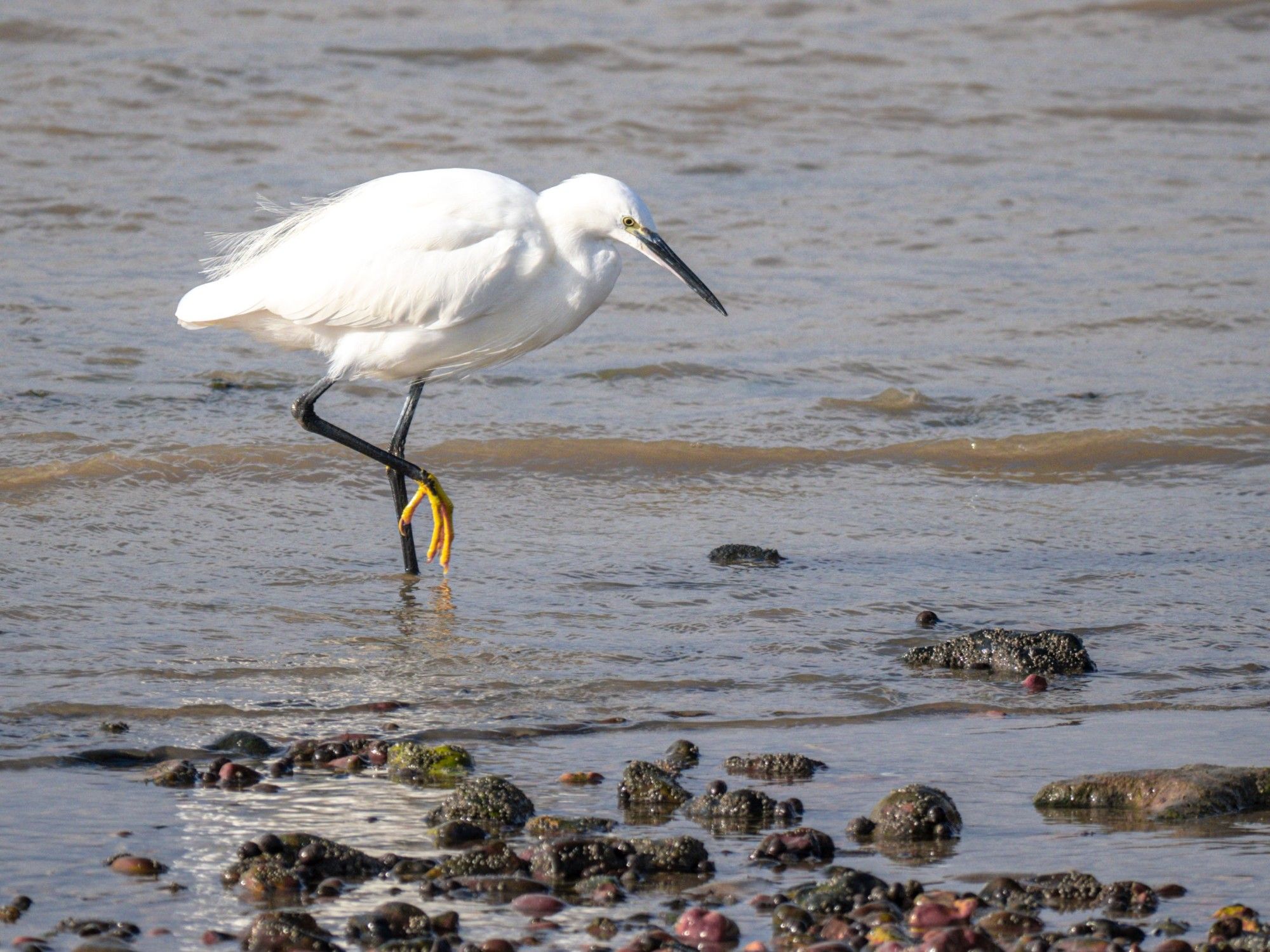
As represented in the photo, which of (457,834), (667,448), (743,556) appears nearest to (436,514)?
(743,556)

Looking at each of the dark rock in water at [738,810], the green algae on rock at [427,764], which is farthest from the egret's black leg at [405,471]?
the dark rock in water at [738,810]

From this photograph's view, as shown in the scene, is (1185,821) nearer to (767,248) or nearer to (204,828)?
(204,828)

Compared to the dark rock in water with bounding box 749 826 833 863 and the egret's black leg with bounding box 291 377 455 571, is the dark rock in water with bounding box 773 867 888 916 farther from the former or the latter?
the egret's black leg with bounding box 291 377 455 571

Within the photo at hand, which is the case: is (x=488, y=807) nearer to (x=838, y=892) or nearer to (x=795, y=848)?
(x=795, y=848)

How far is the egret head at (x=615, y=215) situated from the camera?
6.65 m

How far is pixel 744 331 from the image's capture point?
10.7 m

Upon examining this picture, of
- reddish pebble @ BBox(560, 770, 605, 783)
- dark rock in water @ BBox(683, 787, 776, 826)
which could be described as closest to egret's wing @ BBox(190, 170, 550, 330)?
reddish pebble @ BBox(560, 770, 605, 783)

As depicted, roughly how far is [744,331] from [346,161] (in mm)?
4883

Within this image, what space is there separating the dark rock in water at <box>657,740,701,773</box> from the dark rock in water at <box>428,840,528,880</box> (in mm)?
780

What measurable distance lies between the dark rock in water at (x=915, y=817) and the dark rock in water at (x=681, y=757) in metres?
0.61

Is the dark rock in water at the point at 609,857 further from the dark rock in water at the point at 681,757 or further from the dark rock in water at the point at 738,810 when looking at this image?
the dark rock in water at the point at 681,757

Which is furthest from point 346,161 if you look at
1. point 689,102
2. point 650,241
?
point 650,241

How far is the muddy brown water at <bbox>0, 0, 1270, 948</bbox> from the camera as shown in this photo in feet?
15.9

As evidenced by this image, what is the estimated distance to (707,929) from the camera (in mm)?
3633
